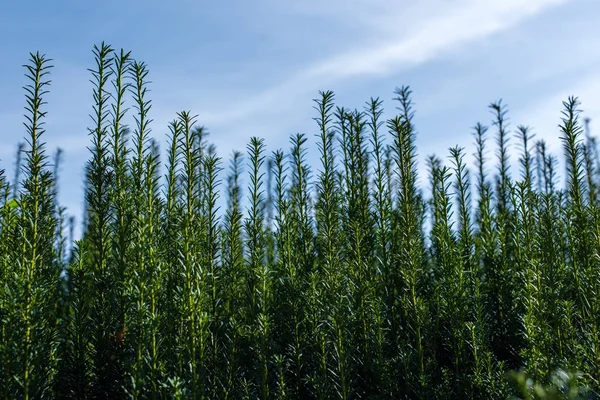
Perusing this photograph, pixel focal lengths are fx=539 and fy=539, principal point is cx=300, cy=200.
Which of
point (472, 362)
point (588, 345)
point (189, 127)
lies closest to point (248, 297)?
point (189, 127)

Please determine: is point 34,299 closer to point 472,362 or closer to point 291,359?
point 291,359

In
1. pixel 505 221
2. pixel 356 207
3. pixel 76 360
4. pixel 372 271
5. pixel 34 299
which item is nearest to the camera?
pixel 34 299

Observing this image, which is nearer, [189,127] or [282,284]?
[189,127]

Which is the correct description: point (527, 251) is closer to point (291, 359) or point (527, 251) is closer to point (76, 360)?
point (291, 359)

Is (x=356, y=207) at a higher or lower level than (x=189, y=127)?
lower

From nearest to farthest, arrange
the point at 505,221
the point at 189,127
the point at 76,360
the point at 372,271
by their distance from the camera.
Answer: the point at 76,360 → the point at 189,127 → the point at 372,271 → the point at 505,221

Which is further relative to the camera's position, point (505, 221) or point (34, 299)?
point (505, 221)

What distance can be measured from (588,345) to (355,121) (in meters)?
2.32

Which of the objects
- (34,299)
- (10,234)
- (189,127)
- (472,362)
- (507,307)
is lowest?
(472,362)

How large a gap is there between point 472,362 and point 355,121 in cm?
204

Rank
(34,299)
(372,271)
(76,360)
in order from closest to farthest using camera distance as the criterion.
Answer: (34,299) → (76,360) → (372,271)

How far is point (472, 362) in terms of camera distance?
3.53 metres

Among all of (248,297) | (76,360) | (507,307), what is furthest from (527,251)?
(76,360)

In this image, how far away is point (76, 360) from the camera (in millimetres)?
3328
